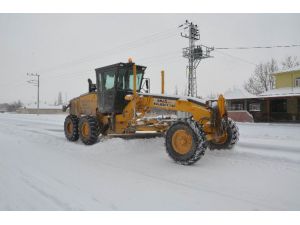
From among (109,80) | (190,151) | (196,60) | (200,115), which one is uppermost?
(196,60)

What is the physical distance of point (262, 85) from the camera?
172 ft

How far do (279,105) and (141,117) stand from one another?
2339 centimetres

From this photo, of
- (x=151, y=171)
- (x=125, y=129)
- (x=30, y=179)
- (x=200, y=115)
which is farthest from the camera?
(x=125, y=129)

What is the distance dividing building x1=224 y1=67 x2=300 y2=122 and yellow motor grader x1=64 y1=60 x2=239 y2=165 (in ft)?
61.5

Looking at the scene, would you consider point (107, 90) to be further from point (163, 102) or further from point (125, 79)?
point (163, 102)

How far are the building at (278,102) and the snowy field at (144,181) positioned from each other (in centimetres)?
1978

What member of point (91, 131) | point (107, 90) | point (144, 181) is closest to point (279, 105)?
point (107, 90)

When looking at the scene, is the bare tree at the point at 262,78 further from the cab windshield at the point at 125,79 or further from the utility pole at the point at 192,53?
the cab windshield at the point at 125,79

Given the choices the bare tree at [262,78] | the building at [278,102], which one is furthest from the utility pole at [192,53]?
the bare tree at [262,78]

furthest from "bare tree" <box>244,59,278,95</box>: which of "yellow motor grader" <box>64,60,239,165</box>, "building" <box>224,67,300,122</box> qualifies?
"yellow motor grader" <box>64,60,239,165</box>

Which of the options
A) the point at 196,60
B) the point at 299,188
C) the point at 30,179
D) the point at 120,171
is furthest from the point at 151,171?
the point at 196,60

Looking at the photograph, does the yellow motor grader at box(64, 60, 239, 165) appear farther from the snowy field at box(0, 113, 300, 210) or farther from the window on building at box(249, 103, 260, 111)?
the window on building at box(249, 103, 260, 111)

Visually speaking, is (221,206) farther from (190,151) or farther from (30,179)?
(30,179)

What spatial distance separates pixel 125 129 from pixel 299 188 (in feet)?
17.9
